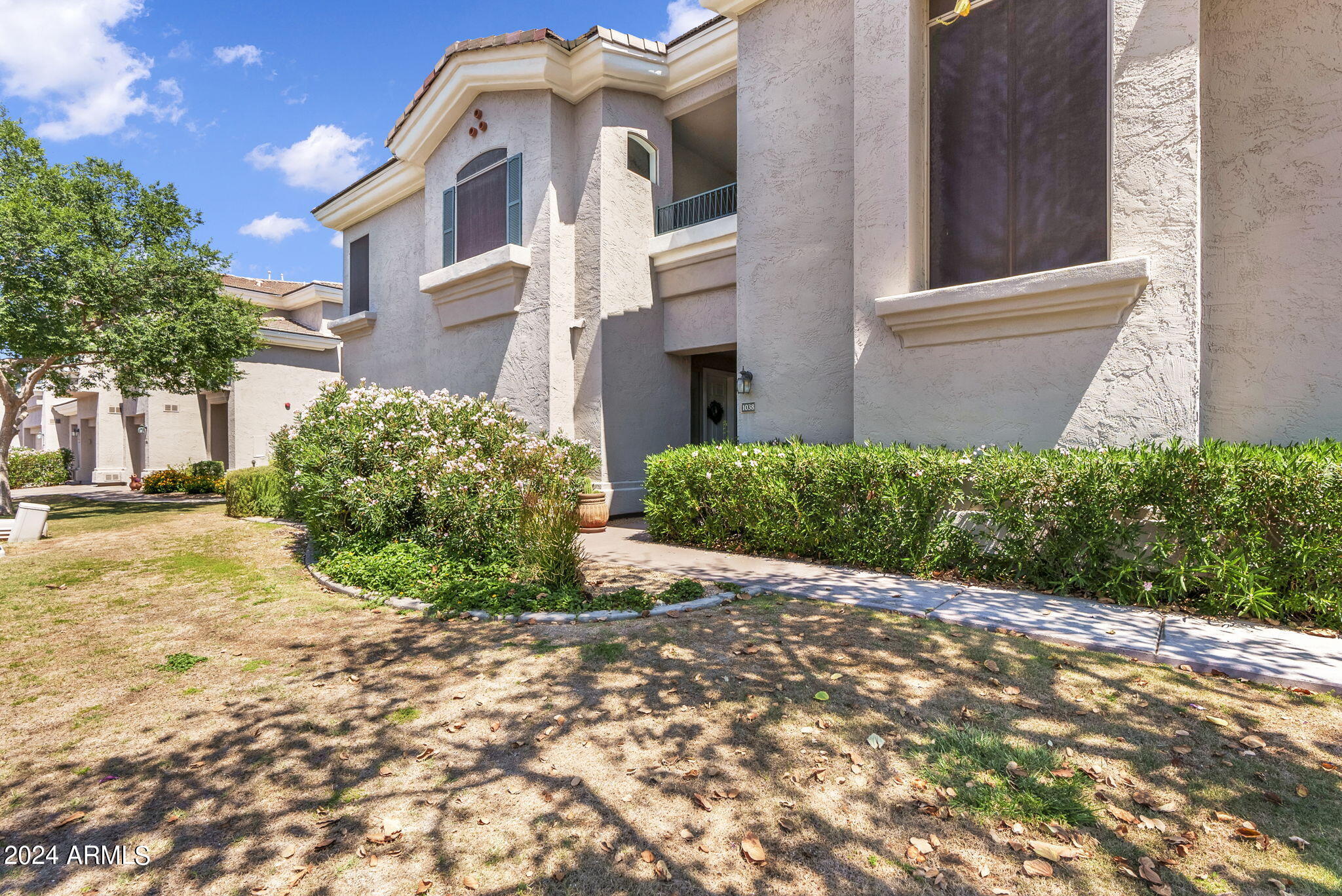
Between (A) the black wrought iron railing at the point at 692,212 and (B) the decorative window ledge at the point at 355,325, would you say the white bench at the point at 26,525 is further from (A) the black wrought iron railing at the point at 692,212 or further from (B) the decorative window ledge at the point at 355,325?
(A) the black wrought iron railing at the point at 692,212

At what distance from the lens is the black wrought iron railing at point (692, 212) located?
12.0m

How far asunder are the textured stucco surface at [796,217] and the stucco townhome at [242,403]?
16582 millimetres

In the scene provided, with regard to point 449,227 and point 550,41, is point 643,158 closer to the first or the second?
point 550,41

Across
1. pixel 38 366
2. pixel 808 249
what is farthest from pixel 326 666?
pixel 38 366

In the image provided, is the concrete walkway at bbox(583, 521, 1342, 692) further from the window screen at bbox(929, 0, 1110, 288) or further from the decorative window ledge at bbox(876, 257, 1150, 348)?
the window screen at bbox(929, 0, 1110, 288)

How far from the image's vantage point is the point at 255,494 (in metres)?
13.7

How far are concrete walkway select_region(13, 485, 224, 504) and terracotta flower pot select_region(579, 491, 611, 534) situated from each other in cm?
1330

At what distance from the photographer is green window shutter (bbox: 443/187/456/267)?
42.6ft

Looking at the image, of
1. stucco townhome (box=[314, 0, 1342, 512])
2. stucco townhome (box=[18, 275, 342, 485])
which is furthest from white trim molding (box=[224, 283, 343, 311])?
stucco townhome (box=[314, 0, 1342, 512])

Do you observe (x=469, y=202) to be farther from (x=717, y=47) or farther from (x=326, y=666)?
(x=326, y=666)

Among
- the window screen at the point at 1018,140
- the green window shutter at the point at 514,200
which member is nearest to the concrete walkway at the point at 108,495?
the green window shutter at the point at 514,200

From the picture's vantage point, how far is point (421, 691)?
12.9ft

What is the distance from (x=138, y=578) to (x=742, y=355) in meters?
8.80

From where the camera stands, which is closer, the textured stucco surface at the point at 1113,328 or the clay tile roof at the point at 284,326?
the textured stucco surface at the point at 1113,328
